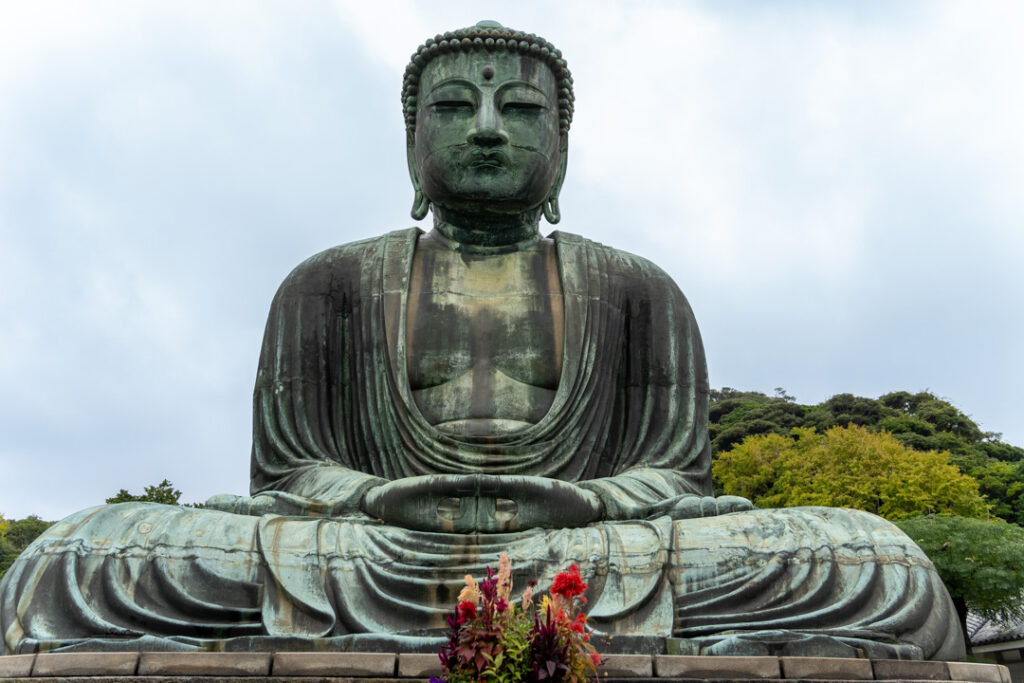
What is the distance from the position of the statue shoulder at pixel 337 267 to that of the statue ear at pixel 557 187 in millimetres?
1031

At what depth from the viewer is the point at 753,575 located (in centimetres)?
552

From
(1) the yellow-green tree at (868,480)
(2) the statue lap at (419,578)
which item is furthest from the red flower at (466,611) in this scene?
(1) the yellow-green tree at (868,480)

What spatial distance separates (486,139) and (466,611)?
4.43 meters

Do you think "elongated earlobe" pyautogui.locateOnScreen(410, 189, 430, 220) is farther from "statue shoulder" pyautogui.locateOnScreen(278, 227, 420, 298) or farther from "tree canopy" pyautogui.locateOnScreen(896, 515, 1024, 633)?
"tree canopy" pyautogui.locateOnScreen(896, 515, 1024, 633)

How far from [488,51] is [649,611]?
13.6 ft

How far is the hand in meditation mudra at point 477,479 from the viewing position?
17.7 feet

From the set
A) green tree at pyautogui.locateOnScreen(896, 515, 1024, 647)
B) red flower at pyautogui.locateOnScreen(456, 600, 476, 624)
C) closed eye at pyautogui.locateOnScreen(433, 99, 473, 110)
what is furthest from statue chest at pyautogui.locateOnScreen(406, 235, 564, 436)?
green tree at pyautogui.locateOnScreen(896, 515, 1024, 647)

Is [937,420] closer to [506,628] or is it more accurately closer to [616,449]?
[616,449]

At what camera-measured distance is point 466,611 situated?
3627mm

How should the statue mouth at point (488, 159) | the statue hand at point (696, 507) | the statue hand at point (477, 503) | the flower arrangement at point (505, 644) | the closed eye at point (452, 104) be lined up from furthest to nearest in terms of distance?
the closed eye at point (452, 104) < the statue mouth at point (488, 159) < the statue hand at point (696, 507) < the statue hand at point (477, 503) < the flower arrangement at point (505, 644)

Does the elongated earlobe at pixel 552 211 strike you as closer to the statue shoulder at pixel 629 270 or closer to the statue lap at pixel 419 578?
the statue shoulder at pixel 629 270

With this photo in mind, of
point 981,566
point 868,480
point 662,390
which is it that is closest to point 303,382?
point 662,390

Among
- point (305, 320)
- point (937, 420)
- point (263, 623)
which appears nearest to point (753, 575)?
point (263, 623)

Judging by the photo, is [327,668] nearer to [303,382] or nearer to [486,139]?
[303,382]
